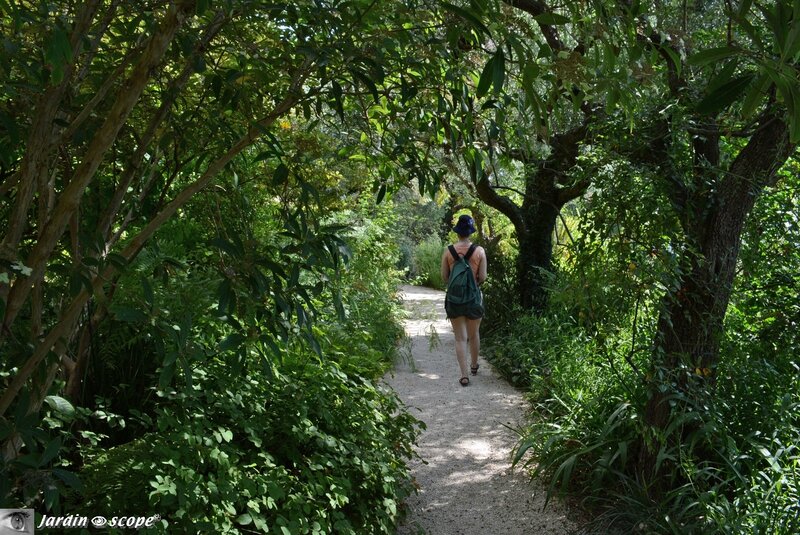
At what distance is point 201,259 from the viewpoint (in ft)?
14.6

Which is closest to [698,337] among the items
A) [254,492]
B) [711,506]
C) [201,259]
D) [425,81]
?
[711,506]

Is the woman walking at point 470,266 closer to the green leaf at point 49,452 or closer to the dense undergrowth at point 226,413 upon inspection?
the dense undergrowth at point 226,413

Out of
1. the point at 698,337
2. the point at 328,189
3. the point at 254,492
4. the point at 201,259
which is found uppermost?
the point at 328,189

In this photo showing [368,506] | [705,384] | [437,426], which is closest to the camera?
[368,506]

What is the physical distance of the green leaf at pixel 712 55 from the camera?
126 centimetres

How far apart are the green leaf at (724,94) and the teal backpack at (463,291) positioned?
611 centimetres

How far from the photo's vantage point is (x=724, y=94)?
51.8 inches

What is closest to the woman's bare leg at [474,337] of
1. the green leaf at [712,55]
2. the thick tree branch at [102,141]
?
the thick tree branch at [102,141]

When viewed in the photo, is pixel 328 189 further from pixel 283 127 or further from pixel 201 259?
pixel 201 259

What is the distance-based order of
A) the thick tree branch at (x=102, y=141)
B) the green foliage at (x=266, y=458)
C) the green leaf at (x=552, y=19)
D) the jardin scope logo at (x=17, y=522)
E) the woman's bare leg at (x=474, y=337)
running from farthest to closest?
the woman's bare leg at (x=474, y=337) < the green foliage at (x=266, y=458) < the jardin scope logo at (x=17, y=522) < the thick tree branch at (x=102, y=141) < the green leaf at (x=552, y=19)

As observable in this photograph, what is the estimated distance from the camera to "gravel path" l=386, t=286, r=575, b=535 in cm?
418

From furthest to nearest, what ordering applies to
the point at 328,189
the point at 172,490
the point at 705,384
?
the point at 328,189
the point at 705,384
the point at 172,490

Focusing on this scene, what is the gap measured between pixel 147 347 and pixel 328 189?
169 cm

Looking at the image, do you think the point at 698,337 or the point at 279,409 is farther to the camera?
the point at 698,337
